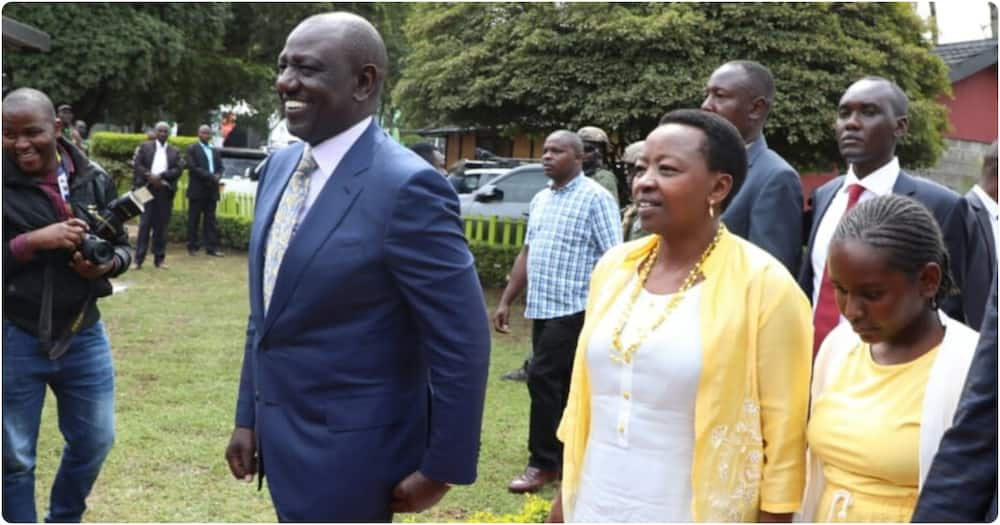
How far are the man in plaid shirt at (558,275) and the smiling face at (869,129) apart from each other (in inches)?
94.9

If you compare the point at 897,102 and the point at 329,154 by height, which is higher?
the point at 897,102

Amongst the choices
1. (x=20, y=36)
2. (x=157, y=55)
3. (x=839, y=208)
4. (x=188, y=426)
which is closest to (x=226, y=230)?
(x=20, y=36)

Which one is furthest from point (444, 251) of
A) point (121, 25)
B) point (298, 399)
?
point (121, 25)

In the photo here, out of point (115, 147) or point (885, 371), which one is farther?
point (115, 147)

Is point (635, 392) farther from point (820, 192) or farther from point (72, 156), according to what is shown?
point (72, 156)

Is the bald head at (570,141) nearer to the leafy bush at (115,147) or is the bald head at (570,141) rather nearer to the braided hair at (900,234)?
the braided hair at (900,234)

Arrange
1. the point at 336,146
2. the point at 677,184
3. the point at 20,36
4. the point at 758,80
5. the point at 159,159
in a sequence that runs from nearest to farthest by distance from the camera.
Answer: the point at 677,184
the point at 336,146
the point at 758,80
the point at 20,36
the point at 159,159

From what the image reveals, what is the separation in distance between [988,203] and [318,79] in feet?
10.4

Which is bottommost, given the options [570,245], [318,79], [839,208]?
[570,245]

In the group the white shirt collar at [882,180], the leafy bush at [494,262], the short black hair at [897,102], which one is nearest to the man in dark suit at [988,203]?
the white shirt collar at [882,180]

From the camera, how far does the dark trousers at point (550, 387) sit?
21.2 feet

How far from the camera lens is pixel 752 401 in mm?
2791

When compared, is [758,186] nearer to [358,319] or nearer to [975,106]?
[358,319]

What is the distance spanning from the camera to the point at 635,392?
113 inches
